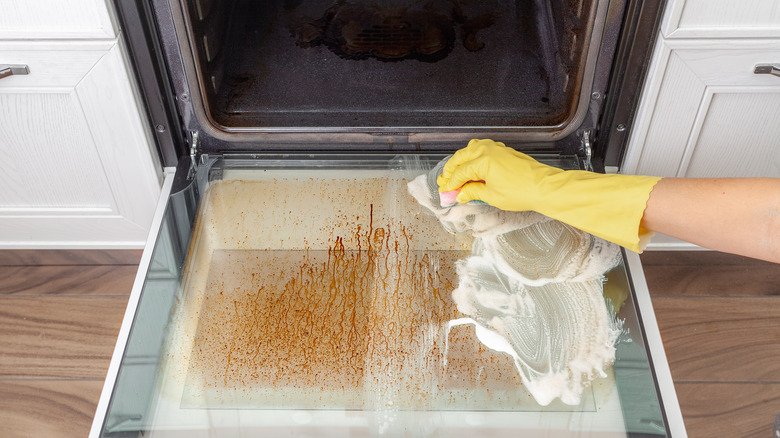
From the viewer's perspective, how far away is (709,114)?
1.12 meters

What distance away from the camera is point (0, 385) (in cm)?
130

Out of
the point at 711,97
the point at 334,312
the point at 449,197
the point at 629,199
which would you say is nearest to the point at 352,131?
the point at 449,197

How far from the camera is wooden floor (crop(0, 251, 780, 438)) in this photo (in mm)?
1260

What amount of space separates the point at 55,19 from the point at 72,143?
264mm

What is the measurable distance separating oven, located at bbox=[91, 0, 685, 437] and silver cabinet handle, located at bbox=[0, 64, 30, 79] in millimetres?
180

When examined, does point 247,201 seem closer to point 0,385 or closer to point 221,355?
point 221,355

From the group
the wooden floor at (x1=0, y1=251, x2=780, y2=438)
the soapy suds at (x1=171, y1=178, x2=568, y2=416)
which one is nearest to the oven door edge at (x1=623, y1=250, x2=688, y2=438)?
the soapy suds at (x1=171, y1=178, x2=568, y2=416)

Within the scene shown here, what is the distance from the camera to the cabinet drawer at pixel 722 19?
0.97 m

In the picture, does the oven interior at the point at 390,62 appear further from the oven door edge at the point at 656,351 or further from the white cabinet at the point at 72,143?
the oven door edge at the point at 656,351

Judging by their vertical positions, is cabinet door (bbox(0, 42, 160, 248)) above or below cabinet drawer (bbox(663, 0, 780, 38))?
below

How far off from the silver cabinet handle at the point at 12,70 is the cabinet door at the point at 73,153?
10mm

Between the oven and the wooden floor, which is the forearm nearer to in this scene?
the oven

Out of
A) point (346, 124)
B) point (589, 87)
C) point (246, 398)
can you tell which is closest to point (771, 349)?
point (589, 87)

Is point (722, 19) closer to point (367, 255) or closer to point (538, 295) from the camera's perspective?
point (538, 295)
